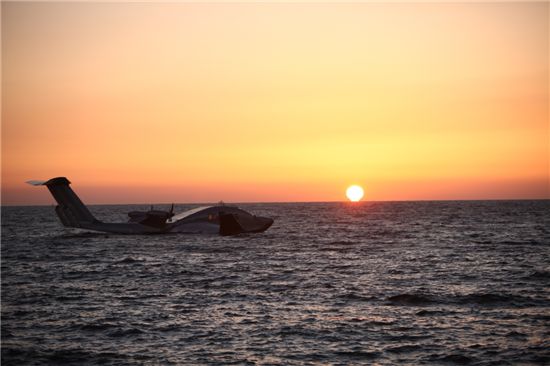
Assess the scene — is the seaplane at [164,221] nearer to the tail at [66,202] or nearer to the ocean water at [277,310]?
the tail at [66,202]

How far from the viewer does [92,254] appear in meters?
60.1

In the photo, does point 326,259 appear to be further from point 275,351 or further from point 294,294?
point 275,351

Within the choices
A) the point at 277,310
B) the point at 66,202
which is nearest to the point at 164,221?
the point at 66,202

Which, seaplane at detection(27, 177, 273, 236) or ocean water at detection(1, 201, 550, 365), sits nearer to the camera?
ocean water at detection(1, 201, 550, 365)

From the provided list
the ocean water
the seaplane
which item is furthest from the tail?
the ocean water

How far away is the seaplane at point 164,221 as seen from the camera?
255ft

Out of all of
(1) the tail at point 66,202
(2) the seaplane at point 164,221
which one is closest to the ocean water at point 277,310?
(1) the tail at point 66,202

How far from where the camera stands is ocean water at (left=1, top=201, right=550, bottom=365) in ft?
71.2

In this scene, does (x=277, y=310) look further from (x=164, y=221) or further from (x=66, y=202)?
(x=164, y=221)

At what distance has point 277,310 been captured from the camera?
29031 millimetres

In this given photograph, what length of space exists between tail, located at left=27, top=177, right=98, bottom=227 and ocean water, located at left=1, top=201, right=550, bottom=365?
69.9 ft

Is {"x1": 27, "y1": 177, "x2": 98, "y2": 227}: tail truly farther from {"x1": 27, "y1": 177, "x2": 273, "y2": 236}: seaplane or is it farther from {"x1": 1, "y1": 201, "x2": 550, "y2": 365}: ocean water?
{"x1": 1, "y1": 201, "x2": 550, "y2": 365}: ocean water

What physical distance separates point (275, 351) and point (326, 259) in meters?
32.0

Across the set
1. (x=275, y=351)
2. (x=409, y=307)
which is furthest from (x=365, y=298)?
(x=275, y=351)
